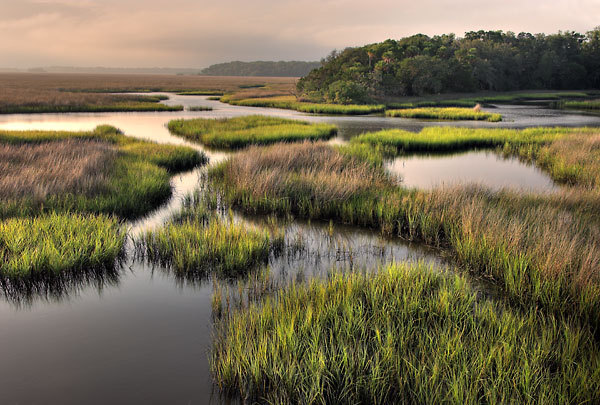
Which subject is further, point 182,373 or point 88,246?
point 88,246

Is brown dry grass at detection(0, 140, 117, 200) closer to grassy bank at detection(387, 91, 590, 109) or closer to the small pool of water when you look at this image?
the small pool of water

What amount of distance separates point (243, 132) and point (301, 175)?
12113 millimetres

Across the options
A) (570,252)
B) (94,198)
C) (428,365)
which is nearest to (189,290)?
(428,365)

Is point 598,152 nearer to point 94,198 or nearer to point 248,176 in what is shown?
point 248,176

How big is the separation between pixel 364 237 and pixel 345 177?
3.13 m

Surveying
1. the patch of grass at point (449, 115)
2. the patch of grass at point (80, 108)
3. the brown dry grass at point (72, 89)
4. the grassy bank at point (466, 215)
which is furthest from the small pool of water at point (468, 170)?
the brown dry grass at point (72, 89)

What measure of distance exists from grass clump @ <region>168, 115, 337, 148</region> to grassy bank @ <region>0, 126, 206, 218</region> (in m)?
4.20

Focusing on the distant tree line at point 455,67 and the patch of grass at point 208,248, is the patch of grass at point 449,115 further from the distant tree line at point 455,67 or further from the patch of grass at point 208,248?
the patch of grass at point 208,248

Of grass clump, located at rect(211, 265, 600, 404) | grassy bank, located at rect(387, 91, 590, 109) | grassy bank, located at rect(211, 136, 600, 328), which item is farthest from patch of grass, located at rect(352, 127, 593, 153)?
grassy bank, located at rect(387, 91, 590, 109)

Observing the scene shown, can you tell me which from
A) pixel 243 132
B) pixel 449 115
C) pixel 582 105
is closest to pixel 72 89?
pixel 243 132

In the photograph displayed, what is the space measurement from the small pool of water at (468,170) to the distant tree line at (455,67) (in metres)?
33.7

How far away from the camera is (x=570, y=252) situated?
585 cm

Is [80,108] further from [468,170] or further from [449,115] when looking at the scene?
[468,170]

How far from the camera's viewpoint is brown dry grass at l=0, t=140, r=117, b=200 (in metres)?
9.99
